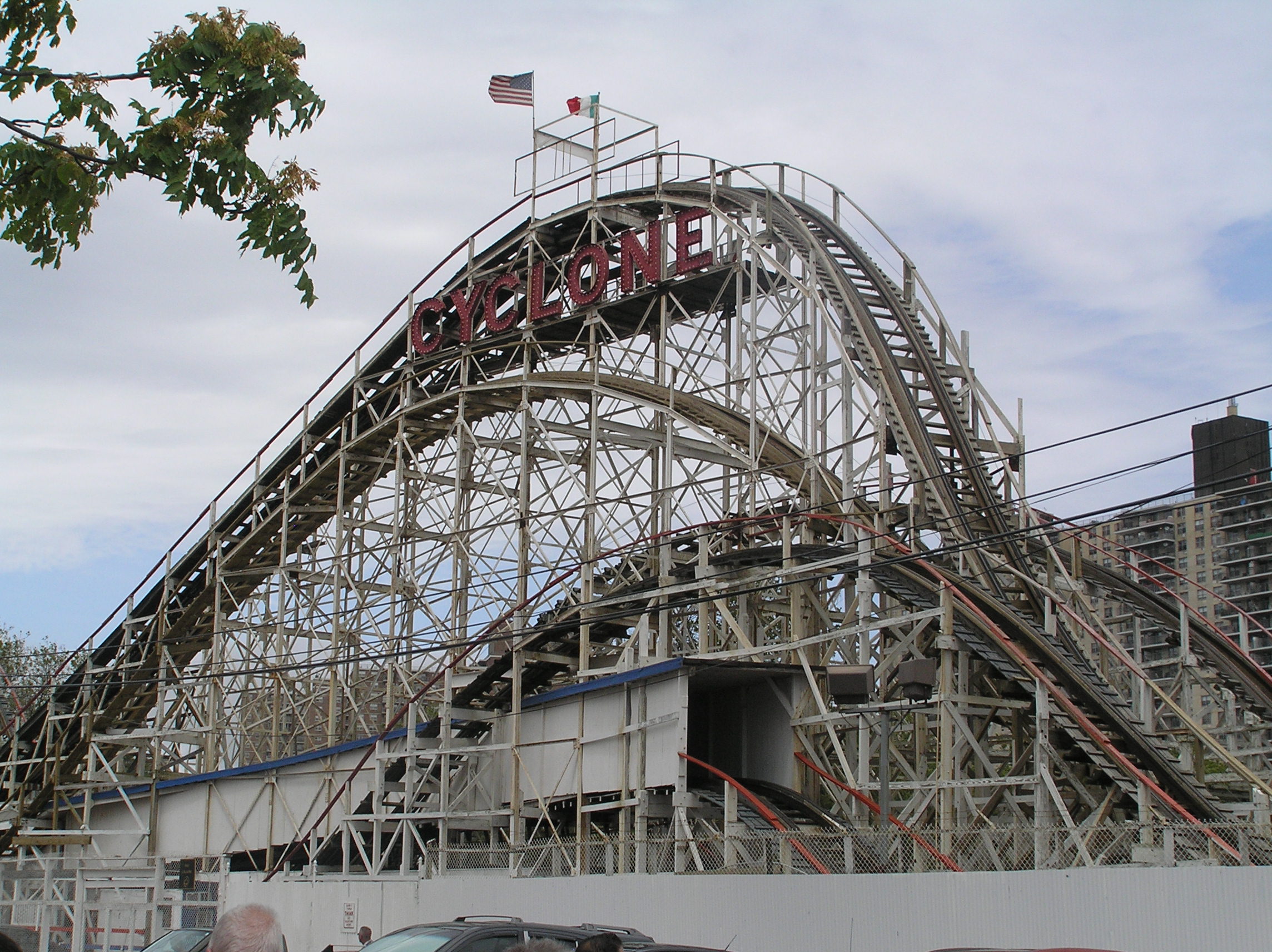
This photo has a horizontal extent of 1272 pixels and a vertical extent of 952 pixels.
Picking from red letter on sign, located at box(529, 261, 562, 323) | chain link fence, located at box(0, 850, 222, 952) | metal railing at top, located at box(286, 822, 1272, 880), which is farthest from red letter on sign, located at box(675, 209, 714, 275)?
chain link fence, located at box(0, 850, 222, 952)

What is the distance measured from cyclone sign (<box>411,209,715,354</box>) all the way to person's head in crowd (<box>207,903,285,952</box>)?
2433 cm

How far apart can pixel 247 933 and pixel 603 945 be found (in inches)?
101

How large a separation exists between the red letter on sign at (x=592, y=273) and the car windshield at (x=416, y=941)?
62.2ft

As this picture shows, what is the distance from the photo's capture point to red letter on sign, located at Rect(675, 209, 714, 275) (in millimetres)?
29719

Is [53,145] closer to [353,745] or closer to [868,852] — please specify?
[868,852]

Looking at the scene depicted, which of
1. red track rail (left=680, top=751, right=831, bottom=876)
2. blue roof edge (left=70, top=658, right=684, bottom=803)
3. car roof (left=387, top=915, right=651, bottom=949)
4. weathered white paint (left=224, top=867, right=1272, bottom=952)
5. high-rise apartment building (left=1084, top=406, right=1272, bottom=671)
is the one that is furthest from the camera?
high-rise apartment building (left=1084, top=406, right=1272, bottom=671)

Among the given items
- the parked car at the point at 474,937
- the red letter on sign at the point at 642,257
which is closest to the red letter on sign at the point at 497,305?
the red letter on sign at the point at 642,257

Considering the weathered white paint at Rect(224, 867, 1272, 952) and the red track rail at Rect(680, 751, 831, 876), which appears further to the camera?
the red track rail at Rect(680, 751, 831, 876)

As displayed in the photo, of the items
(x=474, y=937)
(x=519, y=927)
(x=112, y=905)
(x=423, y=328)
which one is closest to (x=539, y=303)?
(x=423, y=328)

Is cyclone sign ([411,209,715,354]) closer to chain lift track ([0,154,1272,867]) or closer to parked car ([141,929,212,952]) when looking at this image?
chain lift track ([0,154,1272,867])

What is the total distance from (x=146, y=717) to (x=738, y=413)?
1883cm

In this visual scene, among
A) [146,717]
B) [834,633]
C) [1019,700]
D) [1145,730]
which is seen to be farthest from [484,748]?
[146,717]

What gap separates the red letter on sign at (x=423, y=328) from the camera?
1371 inches

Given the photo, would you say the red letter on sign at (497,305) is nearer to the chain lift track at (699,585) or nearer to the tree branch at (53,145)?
the chain lift track at (699,585)
